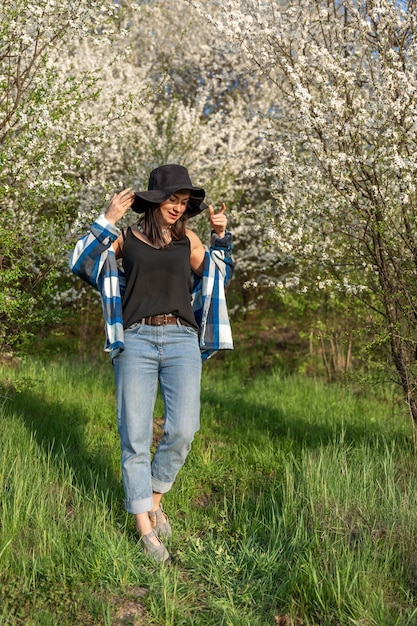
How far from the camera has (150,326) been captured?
3590mm

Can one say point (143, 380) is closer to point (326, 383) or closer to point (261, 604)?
point (261, 604)

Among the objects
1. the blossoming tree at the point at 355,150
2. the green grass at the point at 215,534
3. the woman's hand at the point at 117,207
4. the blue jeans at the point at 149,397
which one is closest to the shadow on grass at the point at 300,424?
the green grass at the point at 215,534

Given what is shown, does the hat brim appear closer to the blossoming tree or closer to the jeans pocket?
the jeans pocket

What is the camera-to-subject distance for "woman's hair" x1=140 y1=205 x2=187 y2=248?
3.70m

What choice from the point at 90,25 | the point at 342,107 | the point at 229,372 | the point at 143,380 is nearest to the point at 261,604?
the point at 143,380

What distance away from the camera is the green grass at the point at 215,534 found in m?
3.13

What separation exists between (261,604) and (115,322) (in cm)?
144

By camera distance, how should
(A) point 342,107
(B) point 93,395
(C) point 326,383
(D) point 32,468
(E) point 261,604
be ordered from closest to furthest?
(E) point 261,604
(D) point 32,468
(A) point 342,107
(B) point 93,395
(C) point 326,383

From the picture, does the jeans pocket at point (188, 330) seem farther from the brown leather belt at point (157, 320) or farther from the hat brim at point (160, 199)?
the hat brim at point (160, 199)

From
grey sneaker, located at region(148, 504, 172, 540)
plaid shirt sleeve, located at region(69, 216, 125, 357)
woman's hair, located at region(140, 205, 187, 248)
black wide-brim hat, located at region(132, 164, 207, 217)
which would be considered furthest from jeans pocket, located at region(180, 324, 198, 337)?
grey sneaker, located at region(148, 504, 172, 540)

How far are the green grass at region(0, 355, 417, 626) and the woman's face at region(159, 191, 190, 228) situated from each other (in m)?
1.51

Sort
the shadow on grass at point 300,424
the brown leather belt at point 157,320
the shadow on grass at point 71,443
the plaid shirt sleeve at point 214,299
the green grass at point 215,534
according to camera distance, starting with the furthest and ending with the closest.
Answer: the shadow on grass at point 300,424 < the shadow on grass at point 71,443 < the plaid shirt sleeve at point 214,299 < the brown leather belt at point 157,320 < the green grass at point 215,534

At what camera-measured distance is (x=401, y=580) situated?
10.9ft

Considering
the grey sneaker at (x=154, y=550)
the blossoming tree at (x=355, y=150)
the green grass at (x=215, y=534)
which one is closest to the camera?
the green grass at (x=215, y=534)
